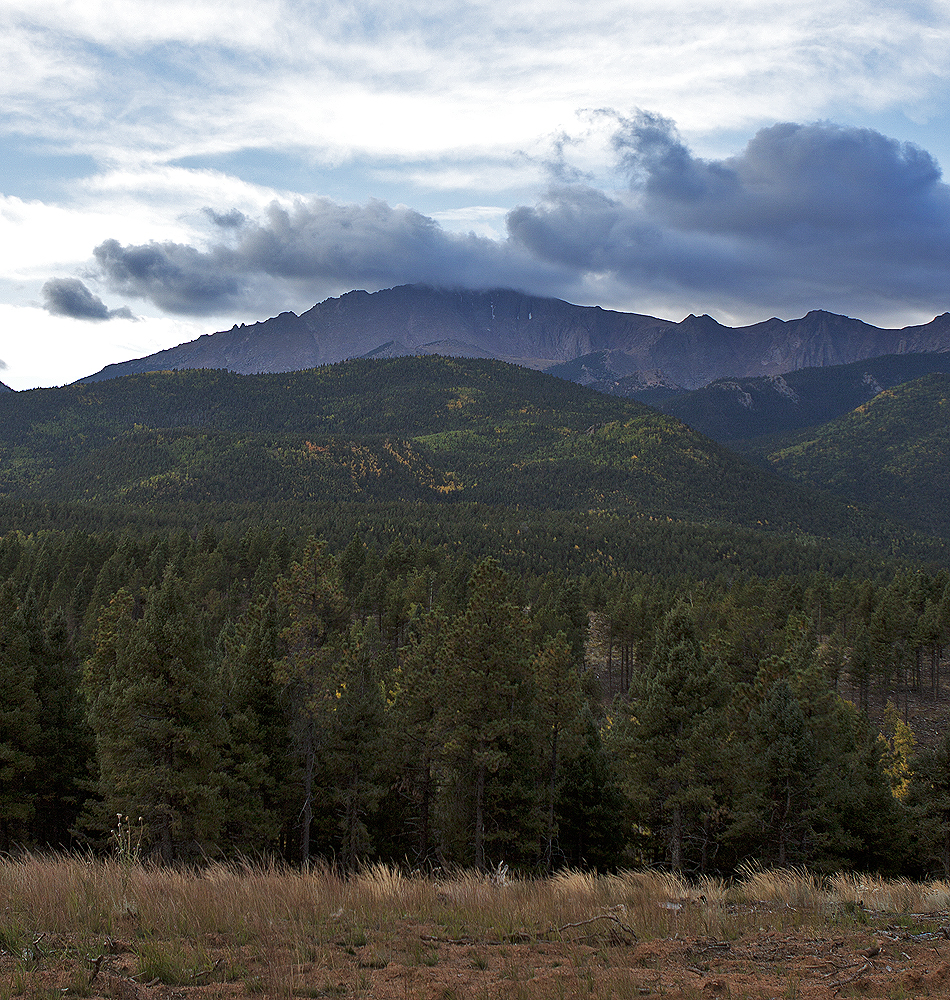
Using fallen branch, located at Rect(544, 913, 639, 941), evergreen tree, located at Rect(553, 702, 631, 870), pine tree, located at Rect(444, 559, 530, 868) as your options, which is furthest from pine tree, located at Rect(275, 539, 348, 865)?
fallen branch, located at Rect(544, 913, 639, 941)

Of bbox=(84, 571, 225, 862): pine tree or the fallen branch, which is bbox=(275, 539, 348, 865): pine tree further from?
the fallen branch

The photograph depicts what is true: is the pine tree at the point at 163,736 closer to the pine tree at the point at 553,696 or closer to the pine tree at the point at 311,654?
the pine tree at the point at 311,654

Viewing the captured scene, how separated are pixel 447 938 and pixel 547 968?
5.49ft

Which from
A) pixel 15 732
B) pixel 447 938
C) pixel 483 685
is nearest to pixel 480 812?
pixel 483 685

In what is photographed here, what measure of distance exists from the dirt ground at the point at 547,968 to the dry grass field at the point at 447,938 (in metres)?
0.03

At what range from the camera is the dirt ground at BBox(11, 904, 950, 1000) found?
670 cm

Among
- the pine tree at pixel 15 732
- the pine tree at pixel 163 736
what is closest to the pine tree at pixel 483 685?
the pine tree at pixel 163 736

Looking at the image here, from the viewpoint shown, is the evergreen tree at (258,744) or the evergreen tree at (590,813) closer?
the evergreen tree at (258,744)

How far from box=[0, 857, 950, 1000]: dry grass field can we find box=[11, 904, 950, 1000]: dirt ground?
3cm

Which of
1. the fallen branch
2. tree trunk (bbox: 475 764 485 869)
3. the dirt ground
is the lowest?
tree trunk (bbox: 475 764 485 869)

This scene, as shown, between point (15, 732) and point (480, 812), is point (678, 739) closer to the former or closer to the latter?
point (480, 812)

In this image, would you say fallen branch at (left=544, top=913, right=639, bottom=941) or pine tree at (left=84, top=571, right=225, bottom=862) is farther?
pine tree at (left=84, top=571, right=225, bottom=862)

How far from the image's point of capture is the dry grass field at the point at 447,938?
6.91m

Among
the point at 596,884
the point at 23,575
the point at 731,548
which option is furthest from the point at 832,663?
the point at 731,548
